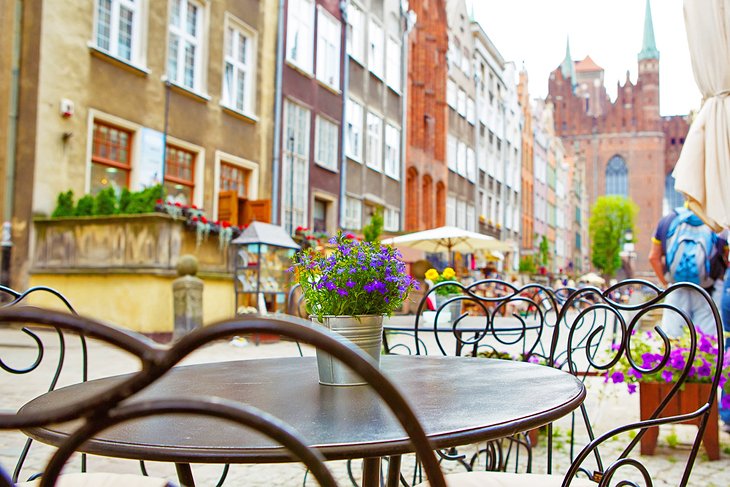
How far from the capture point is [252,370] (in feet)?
8.03

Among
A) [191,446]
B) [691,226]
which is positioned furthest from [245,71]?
[191,446]

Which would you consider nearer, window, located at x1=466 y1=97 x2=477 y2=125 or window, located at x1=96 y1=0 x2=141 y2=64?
window, located at x1=96 y1=0 x2=141 y2=64

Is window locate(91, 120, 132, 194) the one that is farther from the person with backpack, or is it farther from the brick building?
the brick building

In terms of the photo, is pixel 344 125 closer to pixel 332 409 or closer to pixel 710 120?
pixel 710 120

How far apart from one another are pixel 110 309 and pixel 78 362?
378 cm

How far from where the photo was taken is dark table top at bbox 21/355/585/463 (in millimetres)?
1323

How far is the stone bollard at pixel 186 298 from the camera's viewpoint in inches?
458

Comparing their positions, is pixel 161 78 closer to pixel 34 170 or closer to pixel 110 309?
pixel 34 170

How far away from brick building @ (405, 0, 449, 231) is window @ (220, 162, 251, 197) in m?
11.2

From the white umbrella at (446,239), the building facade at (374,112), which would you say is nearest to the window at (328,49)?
the building facade at (374,112)

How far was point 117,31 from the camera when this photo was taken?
A: 1305cm

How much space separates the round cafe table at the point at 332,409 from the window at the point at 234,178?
539 inches

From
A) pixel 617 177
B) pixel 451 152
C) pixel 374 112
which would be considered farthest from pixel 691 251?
pixel 617 177

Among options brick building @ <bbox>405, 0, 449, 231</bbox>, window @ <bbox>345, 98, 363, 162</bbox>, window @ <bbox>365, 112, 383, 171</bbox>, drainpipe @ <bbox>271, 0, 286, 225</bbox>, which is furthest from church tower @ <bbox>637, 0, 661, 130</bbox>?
drainpipe @ <bbox>271, 0, 286, 225</bbox>
